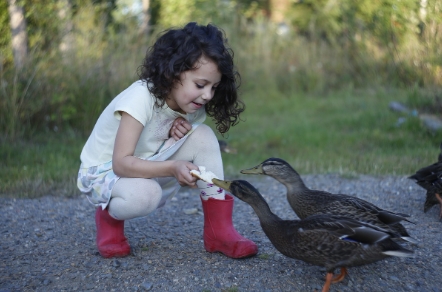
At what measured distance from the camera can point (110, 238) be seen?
3443 millimetres

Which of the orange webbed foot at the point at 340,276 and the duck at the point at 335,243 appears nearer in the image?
the duck at the point at 335,243

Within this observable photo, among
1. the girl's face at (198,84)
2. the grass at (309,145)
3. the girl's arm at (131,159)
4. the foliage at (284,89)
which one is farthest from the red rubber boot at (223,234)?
the foliage at (284,89)

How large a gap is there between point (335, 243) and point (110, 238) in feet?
4.65

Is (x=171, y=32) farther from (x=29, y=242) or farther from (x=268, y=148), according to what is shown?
(x=268, y=148)

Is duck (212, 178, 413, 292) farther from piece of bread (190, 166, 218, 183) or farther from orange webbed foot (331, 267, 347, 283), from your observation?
piece of bread (190, 166, 218, 183)

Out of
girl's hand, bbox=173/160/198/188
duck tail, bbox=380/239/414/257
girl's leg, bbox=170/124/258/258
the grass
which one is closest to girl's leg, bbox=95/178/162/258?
girl's hand, bbox=173/160/198/188

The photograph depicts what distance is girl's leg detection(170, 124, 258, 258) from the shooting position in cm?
344

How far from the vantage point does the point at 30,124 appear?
724 centimetres

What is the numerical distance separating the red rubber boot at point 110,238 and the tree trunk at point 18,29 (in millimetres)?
4352

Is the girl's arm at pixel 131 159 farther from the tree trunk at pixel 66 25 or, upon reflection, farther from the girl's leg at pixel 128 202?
the tree trunk at pixel 66 25

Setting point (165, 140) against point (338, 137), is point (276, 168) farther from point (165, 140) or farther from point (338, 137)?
point (338, 137)

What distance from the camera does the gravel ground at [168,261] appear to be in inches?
121

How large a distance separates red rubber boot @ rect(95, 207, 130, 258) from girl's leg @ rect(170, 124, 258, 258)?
0.53m

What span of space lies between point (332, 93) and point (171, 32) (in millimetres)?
8133
